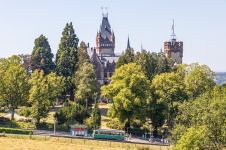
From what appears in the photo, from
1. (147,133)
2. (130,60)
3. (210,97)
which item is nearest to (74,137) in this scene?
(147,133)

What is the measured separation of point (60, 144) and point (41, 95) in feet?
70.3

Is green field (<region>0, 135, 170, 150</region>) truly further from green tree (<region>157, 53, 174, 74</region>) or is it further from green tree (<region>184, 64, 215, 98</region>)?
green tree (<region>157, 53, 174, 74</region>)

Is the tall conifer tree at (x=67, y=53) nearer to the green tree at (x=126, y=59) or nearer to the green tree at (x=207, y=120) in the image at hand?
the green tree at (x=126, y=59)

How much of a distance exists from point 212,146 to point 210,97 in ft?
58.8

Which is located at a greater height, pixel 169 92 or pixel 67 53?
pixel 67 53

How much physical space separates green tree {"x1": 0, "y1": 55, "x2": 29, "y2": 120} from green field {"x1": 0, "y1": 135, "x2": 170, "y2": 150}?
19.2 meters

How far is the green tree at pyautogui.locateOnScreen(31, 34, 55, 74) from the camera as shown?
12188cm

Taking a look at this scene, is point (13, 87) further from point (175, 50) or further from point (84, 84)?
point (175, 50)

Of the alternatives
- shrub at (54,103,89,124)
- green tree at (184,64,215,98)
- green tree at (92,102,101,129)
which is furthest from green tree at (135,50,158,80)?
shrub at (54,103,89,124)

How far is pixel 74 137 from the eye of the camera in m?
82.8

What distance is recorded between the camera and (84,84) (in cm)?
10406

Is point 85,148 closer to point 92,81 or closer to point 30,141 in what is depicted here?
point 30,141

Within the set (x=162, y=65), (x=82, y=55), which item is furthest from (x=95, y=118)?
(x=162, y=65)

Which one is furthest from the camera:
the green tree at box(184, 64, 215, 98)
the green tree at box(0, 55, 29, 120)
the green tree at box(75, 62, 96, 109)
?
the green tree at box(75, 62, 96, 109)
